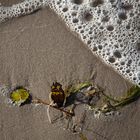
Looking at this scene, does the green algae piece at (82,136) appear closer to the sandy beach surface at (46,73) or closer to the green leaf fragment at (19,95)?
the sandy beach surface at (46,73)

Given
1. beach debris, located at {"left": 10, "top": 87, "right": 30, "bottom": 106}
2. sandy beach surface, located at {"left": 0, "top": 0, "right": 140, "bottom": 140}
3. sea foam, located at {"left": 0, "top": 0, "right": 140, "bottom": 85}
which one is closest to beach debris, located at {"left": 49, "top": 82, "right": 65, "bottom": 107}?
sandy beach surface, located at {"left": 0, "top": 0, "right": 140, "bottom": 140}

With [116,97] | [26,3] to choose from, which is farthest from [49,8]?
[116,97]

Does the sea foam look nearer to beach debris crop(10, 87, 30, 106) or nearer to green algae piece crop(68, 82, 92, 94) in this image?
green algae piece crop(68, 82, 92, 94)

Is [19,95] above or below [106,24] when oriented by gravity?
below

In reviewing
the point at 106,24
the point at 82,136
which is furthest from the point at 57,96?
the point at 106,24

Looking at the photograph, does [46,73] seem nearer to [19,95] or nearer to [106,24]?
[19,95]

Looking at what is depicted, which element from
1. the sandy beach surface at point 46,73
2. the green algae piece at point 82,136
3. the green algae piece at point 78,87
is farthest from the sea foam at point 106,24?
the green algae piece at point 82,136
